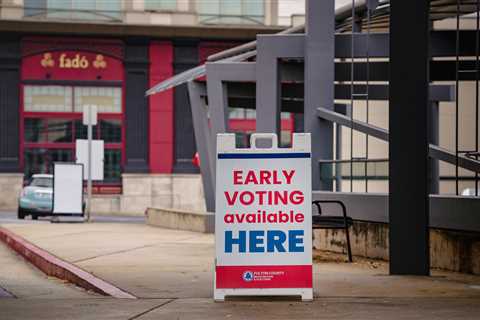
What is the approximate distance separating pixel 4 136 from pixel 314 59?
32.4 metres

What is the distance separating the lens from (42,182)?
1475 inches

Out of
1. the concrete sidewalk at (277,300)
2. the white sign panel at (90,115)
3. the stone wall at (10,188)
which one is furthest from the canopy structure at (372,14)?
the stone wall at (10,188)

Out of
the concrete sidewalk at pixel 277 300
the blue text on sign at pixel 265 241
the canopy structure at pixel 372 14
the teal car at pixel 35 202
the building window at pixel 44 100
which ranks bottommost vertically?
the teal car at pixel 35 202

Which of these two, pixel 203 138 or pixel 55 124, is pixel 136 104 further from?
pixel 203 138

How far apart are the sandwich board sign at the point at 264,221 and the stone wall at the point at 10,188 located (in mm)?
40172

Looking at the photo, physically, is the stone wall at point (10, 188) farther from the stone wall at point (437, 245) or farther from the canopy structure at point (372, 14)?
the stone wall at point (437, 245)

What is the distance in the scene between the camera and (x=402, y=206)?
11.6 m

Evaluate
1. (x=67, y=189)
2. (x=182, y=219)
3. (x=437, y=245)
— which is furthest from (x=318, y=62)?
(x=67, y=189)

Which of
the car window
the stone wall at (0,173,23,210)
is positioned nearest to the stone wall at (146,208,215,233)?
the car window

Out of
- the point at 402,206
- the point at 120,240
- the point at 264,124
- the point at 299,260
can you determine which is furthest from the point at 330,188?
the point at 299,260

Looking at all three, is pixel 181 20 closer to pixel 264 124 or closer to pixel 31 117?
pixel 31 117

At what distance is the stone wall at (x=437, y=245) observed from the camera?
12195mm

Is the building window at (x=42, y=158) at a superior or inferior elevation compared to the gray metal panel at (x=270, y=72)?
inferior

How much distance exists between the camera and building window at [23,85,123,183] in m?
49.9
